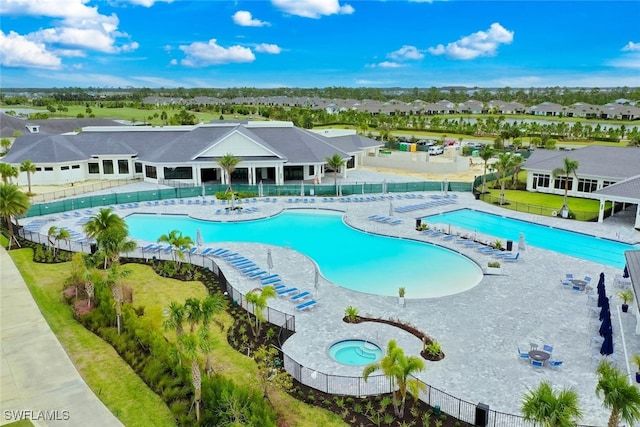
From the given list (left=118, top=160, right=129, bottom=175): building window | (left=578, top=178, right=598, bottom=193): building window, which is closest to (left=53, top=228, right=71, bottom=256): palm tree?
(left=118, top=160, right=129, bottom=175): building window

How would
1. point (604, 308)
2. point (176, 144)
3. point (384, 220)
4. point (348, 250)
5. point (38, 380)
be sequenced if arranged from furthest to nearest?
point (176, 144)
point (384, 220)
point (348, 250)
point (604, 308)
point (38, 380)

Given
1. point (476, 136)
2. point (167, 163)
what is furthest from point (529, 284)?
point (476, 136)

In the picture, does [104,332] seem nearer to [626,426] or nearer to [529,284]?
[626,426]

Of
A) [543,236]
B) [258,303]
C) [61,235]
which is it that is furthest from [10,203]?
[543,236]

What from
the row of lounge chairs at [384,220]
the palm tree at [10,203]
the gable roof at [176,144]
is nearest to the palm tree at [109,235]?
the palm tree at [10,203]

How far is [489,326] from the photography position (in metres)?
20.2

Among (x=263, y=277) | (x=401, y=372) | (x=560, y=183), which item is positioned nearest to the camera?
(x=401, y=372)

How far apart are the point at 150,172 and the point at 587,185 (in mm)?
43094

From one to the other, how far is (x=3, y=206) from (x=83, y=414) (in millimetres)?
21043

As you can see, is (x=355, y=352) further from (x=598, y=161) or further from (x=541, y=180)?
(x=598, y=161)

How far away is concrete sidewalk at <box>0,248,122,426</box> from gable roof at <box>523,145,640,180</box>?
42795mm

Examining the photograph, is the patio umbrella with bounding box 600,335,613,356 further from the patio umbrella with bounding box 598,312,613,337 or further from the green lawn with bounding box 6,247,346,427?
the green lawn with bounding box 6,247,346,427

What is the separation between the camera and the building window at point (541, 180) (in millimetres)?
Answer: 48062

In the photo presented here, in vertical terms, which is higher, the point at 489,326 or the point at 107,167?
the point at 107,167
